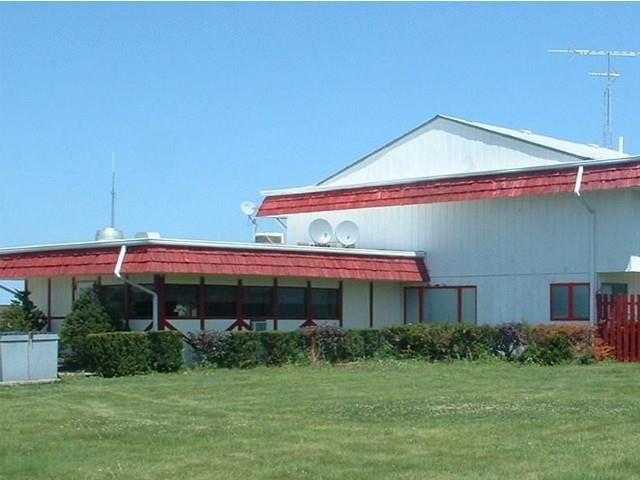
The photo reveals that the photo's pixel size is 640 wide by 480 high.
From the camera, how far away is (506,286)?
104ft

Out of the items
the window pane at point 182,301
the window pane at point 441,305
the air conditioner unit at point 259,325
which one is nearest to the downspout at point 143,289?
the window pane at point 182,301

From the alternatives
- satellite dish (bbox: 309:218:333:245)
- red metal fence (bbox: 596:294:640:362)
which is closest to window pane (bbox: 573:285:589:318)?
red metal fence (bbox: 596:294:640:362)

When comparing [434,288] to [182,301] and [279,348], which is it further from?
[182,301]

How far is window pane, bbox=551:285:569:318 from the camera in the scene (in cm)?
3036

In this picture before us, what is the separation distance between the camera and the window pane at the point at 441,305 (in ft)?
108

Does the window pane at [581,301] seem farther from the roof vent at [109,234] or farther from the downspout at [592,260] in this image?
the roof vent at [109,234]

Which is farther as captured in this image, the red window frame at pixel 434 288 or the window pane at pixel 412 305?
the window pane at pixel 412 305

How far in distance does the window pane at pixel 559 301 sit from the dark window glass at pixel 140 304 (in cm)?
1079

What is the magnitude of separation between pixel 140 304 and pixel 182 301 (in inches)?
41.0

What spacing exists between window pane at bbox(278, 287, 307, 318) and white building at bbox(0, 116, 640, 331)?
4 centimetres

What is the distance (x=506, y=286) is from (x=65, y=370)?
12.3m

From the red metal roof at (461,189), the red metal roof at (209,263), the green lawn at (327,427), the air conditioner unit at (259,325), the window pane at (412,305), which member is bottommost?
the green lawn at (327,427)

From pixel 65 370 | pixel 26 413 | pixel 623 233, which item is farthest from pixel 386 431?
pixel 623 233

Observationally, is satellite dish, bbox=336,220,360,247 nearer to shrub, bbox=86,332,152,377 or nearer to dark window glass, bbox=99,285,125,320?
dark window glass, bbox=99,285,125,320
